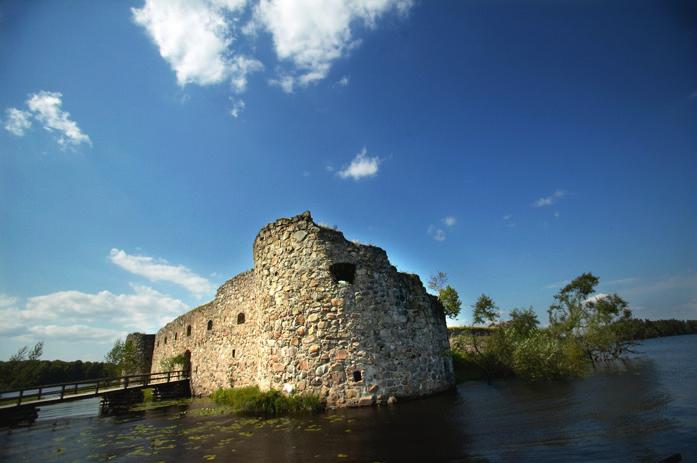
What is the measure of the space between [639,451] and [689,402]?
4538 mm

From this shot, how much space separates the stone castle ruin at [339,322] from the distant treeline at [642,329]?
15.1 meters

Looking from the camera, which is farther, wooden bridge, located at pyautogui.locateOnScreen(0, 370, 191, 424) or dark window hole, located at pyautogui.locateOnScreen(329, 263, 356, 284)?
wooden bridge, located at pyautogui.locateOnScreen(0, 370, 191, 424)

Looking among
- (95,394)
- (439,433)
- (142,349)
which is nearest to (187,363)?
(95,394)

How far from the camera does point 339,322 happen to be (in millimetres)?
10039

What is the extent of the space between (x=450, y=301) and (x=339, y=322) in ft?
95.0

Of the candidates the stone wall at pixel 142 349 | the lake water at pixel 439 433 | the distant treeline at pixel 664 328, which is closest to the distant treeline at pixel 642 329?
the distant treeline at pixel 664 328

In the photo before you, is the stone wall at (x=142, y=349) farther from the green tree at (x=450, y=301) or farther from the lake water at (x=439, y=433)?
the green tree at (x=450, y=301)

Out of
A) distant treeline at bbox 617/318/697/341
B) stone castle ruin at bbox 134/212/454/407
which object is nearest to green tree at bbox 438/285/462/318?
stone castle ruin at bbox 134/212/454/407

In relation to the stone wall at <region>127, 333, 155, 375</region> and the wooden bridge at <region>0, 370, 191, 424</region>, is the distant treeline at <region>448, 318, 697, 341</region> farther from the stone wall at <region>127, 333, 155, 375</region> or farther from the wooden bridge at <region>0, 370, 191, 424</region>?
the stone wall at <region>127, 333, 155, 375</region>

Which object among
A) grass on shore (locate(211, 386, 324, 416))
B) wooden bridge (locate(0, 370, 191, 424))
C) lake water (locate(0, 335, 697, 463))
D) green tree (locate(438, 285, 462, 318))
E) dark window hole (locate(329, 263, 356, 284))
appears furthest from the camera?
green tree (locate(438, 285, 462, 318))

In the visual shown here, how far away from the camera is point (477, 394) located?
11.4 metres

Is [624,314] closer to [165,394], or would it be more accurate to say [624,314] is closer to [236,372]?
[236,372]

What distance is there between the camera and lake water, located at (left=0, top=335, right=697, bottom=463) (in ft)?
16.5

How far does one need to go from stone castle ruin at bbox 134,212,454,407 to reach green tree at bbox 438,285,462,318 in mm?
24025
